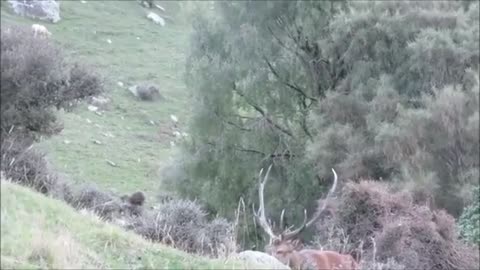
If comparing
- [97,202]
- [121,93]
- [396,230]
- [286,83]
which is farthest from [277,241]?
[121,93]

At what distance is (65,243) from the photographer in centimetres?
845

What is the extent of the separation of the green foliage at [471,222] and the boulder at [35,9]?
28.8 m

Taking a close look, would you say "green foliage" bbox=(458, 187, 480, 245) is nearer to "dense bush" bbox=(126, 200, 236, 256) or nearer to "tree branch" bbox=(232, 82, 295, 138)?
"dense bush" bbox=(126, 200, 236, 256)

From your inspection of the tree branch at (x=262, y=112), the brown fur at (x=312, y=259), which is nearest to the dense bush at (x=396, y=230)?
the brown fur at (x=312, y=259)

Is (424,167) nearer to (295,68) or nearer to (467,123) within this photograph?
(467,123)

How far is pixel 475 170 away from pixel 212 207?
7.93 meters

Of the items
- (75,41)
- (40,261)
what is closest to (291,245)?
(40,261)

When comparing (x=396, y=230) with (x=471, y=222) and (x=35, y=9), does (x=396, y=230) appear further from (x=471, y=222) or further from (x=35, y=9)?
(x=35, y=9)

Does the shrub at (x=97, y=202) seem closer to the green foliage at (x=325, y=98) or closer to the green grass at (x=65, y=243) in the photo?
the green foliage at (x=325, y=98)

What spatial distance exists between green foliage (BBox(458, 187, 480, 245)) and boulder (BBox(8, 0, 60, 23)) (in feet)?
94.4

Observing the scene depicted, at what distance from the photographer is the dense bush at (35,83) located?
1117 cm

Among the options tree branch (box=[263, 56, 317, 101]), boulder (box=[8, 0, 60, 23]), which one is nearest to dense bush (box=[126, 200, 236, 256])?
tree branch (box=[263, 56, 317, 101])

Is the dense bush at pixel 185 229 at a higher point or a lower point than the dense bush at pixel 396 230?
lower

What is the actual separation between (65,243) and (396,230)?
7.68 meters
